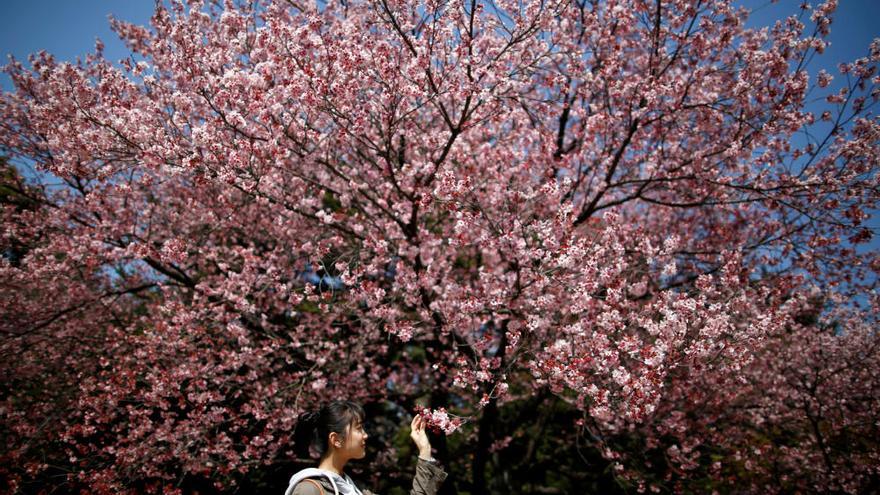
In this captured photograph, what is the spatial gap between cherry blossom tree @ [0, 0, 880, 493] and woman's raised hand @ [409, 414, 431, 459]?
95 centimetres

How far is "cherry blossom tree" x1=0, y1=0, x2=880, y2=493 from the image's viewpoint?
529 cm

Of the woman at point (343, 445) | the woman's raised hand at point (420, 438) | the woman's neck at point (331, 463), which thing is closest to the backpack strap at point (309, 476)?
the woman at point (343, 445)

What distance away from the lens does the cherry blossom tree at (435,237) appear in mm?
5285

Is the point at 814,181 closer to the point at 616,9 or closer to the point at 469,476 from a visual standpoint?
the point at 616,9

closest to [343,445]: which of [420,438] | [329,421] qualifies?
[329,421]

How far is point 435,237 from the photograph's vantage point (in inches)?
258

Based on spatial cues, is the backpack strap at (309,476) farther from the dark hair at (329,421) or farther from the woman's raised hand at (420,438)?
the woman's raised hand at (420,438)

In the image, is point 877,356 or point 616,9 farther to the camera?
point 877,356

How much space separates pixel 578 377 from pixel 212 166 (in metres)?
4.64

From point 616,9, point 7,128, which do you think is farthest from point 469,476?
point 7,128

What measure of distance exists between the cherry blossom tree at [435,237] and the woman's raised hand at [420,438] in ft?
3.13

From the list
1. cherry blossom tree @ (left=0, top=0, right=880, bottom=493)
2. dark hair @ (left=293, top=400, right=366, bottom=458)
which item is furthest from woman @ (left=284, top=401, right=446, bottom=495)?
cherry blossom tree @ (left=0, top=0, right=880, bottom=493)

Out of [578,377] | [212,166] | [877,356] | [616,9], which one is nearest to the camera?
[578,377]

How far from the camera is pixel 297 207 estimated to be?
6.21 metres
